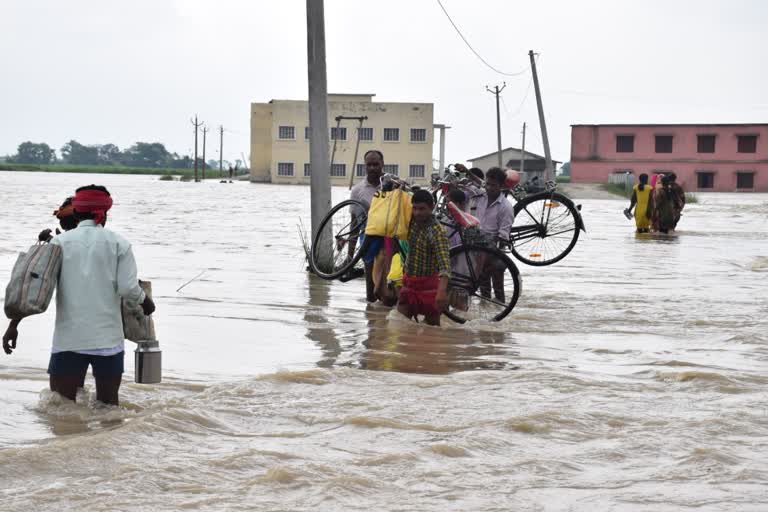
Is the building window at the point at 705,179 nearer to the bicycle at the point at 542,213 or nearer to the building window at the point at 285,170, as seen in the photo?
the building window at the point at 285,170

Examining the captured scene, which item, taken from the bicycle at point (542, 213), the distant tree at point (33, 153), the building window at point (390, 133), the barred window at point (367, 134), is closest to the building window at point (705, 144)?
the building window at point (390, 133)

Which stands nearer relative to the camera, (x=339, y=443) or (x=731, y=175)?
(x=339, y=443)

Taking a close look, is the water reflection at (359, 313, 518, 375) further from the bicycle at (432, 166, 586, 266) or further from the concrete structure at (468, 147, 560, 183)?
the concrete structure at (468, 147, 560, 183)

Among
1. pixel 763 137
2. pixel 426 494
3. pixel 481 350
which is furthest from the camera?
pixel 763 137

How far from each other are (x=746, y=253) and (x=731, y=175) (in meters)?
62.5

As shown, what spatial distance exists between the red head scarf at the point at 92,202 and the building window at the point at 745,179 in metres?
78.6

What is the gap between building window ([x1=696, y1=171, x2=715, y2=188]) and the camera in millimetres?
80500

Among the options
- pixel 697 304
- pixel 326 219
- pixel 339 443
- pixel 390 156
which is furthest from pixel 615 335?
pixel 390 156

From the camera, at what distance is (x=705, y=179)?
80812 mm

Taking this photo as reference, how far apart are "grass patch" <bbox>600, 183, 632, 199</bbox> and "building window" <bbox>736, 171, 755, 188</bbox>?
14.1m

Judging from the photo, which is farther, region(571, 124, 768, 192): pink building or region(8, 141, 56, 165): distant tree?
region(8, 141, 56, 165): distant tree

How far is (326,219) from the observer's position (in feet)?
40.7

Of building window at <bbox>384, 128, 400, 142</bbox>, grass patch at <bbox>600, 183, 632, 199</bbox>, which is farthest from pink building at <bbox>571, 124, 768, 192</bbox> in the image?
building window at <bbox>384, 128, 400, 142</bbox>

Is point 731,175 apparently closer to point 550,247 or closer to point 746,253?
point 746,253
